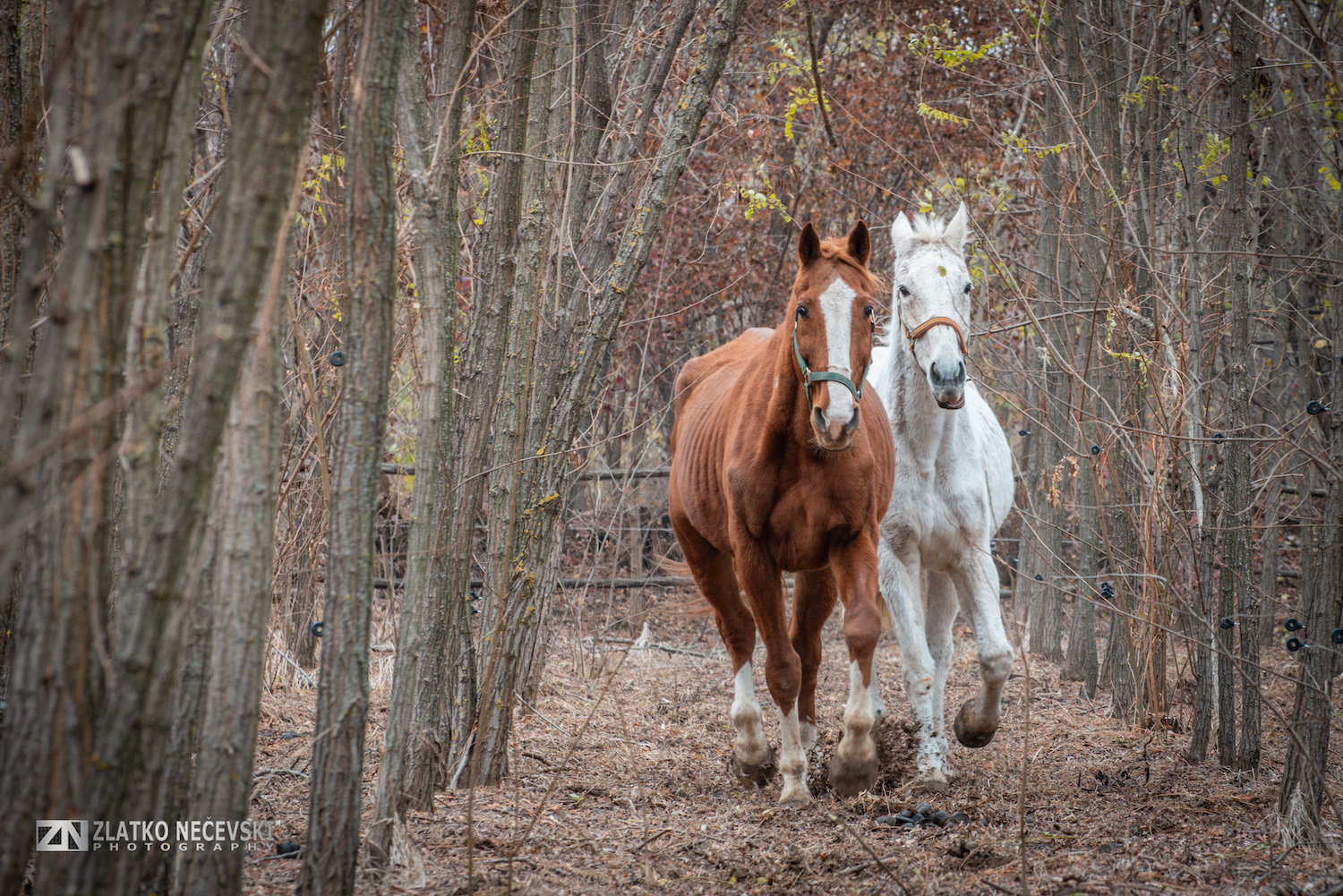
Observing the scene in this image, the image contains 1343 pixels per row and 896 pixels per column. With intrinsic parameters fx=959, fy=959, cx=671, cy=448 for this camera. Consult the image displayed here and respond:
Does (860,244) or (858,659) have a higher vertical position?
(860,244)

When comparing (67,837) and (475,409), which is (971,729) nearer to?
(475,409)

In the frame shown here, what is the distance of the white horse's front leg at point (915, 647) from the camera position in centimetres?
426

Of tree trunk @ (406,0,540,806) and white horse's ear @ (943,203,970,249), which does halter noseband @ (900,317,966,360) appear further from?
tree trunk @ (406,0,540,806)

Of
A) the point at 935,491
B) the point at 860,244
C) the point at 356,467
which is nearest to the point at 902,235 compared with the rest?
the point at 860,244

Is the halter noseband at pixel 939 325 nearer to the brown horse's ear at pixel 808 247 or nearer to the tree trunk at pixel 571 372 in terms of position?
the brown horse's ear at pixel 808 247

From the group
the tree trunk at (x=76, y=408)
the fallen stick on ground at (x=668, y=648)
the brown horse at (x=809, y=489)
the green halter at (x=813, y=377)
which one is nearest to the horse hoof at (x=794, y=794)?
the brown horse at (x=809, y=489)

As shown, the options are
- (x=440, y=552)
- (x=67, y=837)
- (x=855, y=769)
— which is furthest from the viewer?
(x=855, y=769)

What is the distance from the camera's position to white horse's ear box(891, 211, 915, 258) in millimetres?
4816

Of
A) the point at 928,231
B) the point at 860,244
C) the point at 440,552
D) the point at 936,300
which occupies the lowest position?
the point at 440,552

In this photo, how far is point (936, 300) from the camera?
4449 mm

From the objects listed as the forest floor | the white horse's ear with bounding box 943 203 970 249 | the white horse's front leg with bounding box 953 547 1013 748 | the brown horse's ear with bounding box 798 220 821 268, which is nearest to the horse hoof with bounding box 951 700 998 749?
the white horse's front leg with bounding box 953 547 1013 748

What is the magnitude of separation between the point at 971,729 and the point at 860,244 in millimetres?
2242

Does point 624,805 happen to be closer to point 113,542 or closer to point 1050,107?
point 113,542

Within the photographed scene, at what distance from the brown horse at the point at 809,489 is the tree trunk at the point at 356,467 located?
5.98 feet
